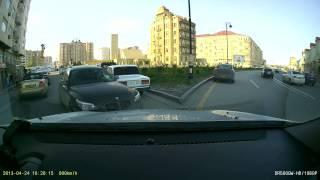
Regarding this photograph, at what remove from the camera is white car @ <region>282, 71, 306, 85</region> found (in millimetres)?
4386

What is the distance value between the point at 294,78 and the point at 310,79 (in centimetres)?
53

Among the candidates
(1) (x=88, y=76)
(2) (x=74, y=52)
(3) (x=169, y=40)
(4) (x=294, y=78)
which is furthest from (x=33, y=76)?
(4) (x=294, y=78)

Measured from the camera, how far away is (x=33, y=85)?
17.5ft

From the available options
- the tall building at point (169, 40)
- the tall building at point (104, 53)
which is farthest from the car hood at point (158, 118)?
the tall building at point (169, 40)

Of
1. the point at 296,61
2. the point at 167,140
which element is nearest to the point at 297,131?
the point at 167,140

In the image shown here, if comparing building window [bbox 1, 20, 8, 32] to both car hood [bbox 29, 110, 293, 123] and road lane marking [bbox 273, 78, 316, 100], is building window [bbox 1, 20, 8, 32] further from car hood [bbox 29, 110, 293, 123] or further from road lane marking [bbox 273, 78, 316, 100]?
road lane marking [bbox 273, 78, 316, 100]

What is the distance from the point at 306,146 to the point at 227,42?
2688mm

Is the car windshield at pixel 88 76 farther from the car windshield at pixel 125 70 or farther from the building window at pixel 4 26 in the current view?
the building window at pixel 4 26

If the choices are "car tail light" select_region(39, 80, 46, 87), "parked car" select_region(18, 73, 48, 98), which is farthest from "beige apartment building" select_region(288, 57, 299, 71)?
"car tail light" select_region(39, 80, 46, 87)

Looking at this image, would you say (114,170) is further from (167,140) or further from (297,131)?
(297,131)

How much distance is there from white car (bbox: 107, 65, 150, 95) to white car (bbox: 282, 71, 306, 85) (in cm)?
197

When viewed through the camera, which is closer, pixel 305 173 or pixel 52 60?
pixel 305 173

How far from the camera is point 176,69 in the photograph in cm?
586

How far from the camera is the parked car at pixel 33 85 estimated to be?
5.07 metres
